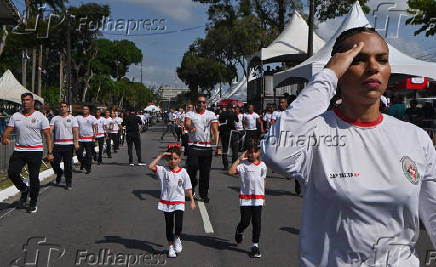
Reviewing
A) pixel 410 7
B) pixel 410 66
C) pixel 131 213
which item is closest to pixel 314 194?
pixel 131 213

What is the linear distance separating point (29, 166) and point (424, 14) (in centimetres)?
1382

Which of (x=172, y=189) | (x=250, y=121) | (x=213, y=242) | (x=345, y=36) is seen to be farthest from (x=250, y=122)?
(x=345, y=36)

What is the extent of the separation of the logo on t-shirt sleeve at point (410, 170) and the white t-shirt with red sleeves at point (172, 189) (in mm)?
4196

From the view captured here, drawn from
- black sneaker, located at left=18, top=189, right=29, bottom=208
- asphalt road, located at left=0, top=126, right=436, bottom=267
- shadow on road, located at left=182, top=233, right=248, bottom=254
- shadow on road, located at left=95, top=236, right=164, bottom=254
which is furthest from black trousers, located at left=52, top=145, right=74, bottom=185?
shadow on road, located at left=182, top=233, right=248, bottom=254

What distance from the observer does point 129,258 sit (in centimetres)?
555

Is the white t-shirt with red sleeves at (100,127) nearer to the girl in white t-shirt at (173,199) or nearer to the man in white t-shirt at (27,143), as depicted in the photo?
the man in white t-shirt at (27,143)

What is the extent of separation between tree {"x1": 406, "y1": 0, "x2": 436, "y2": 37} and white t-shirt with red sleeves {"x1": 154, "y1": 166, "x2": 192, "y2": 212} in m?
13.1

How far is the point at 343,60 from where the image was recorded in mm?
1748

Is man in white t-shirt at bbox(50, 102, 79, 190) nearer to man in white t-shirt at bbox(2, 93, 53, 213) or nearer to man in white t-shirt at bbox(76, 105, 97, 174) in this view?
man in white t-shirt at bbox(2, 93, 53, 213)

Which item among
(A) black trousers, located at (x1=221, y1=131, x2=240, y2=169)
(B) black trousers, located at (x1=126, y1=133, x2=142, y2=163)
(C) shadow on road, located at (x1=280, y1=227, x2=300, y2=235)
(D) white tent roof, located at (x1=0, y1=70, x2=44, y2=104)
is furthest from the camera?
(D) white tent roof, located at (x1=0, y1=70, x2=44, y2=104)

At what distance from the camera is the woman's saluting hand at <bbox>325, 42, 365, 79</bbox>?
173 cm

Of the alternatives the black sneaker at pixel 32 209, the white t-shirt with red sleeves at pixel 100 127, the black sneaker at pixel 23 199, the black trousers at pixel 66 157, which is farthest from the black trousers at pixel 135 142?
the black sneaker at pixel 32 209

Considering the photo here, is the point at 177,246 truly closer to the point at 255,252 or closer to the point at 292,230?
the point at 255,252

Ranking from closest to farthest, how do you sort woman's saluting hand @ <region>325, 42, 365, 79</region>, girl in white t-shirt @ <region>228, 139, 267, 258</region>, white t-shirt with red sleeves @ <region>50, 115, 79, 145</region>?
woman's saluting hand @ <region>325, 42, 365, 79</region>, girl in white t-shirt @ <region>228, 139, 267, 258</region>, white t-shirt with red sleeves @ <region>50, 115, 79, 145</region>
